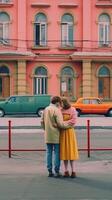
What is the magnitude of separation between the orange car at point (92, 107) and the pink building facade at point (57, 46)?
23.9 ft

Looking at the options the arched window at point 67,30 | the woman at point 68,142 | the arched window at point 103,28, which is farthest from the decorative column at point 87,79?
the woman at point 68,142

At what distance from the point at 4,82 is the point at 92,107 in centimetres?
1088

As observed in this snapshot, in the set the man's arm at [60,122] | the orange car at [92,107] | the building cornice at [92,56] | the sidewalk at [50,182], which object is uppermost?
the building cornice at [92,56]

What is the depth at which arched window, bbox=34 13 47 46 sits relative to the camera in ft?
181

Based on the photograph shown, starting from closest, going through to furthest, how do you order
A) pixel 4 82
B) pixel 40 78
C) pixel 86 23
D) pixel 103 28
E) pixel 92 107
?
pixel 92 107 < pixel 86 23 < pixel 4 82 < pixel 103 28 < pixel 40 78

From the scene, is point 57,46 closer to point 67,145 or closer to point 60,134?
point 60,134

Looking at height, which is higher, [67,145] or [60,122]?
[60,122]

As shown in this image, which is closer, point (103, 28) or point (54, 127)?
point (54, 127)

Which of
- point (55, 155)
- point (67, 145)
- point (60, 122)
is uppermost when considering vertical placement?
point (60, 122)

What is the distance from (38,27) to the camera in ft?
181

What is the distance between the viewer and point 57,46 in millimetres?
55031

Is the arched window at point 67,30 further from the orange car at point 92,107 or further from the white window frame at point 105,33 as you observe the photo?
the orange car at point 92,107

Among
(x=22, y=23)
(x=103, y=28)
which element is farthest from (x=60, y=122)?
(x=103, y=28)

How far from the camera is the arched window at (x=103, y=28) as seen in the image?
55.2 meters
